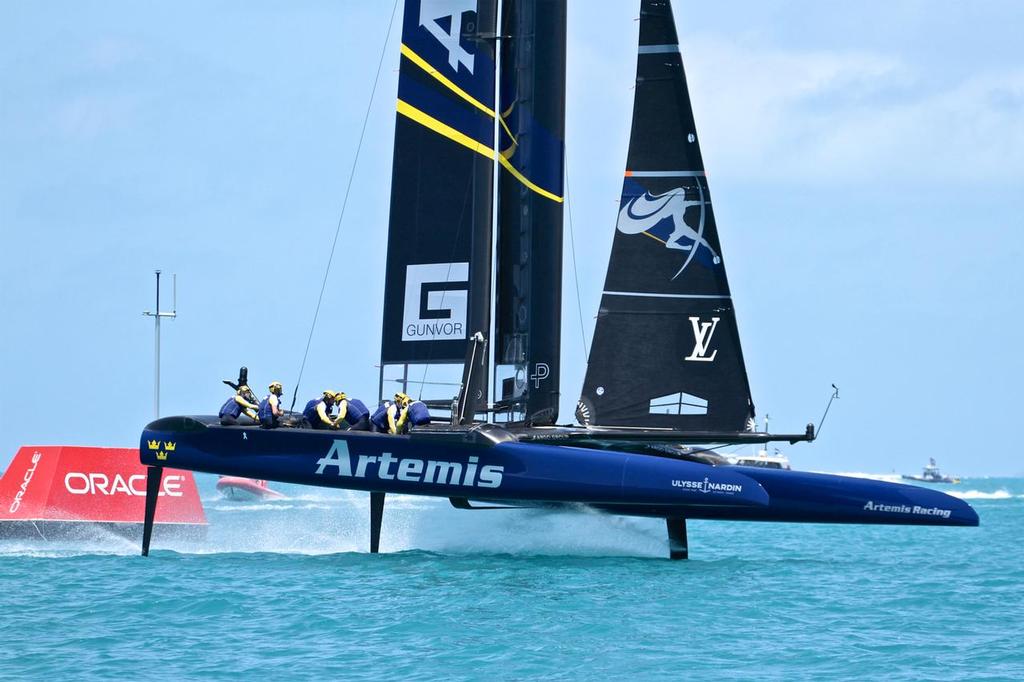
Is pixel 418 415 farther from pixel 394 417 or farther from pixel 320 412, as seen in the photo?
pixel 320 412

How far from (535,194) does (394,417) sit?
3.36 m

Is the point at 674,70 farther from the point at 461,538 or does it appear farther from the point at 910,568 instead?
the point at 910,568

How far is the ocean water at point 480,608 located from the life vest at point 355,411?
1.68 metres

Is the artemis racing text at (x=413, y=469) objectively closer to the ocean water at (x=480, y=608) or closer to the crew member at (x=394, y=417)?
the crew member at (x=394, y=417)

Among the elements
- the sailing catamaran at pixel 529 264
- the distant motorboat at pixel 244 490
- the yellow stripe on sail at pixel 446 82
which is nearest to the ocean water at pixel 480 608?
the sailing catamaran at pixel 529 264

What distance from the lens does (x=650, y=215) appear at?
17469 millimetres

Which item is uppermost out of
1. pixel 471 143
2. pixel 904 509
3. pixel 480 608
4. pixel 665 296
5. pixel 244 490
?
pixel 471 143

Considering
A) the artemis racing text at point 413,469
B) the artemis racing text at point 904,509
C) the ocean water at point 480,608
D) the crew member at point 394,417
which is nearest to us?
the ocean water at point 480,608

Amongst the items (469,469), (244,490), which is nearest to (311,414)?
(469,469)

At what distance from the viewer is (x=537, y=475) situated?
15.4 m

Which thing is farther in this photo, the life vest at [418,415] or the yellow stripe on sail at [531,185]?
the yellow stripe on sail at [531,185]

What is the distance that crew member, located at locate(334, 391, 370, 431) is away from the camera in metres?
16.4

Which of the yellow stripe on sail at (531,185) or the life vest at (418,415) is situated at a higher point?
the yellow stripe on sail at (531,185)

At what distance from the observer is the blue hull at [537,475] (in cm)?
1531
